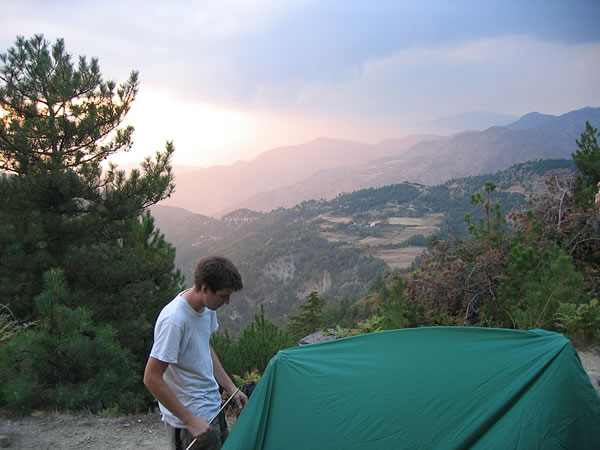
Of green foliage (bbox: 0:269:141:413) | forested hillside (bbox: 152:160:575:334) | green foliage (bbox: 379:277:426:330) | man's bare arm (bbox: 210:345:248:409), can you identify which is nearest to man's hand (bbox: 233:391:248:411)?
man's bare arm (bbox: 210:345:248:409)

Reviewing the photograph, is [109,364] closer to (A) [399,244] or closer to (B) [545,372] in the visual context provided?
(B) [545,372]

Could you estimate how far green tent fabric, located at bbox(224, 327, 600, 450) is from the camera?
2.40 m

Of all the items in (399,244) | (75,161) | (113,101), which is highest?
(113,101)

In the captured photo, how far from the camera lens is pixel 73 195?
8.46m

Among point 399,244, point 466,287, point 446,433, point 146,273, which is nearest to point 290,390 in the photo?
point 446,433

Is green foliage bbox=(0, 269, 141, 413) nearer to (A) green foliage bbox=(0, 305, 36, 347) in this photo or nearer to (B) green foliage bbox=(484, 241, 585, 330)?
(A) green foliage bbox=(0, 305, 36, 347)

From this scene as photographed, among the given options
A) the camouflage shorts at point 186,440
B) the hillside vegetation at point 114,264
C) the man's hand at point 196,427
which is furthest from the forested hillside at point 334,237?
the man's hand at point 196,427

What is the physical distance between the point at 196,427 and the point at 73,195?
7.58m

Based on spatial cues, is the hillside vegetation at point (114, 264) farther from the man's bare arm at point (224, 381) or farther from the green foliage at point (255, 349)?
the man's bare arm at point (224, 381)

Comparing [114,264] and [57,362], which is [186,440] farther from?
[114,264]

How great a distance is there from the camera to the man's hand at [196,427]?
2139 millimetres

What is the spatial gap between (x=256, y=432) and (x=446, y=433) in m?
1.11

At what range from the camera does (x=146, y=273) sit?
29.8 feet

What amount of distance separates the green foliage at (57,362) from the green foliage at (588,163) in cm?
907
